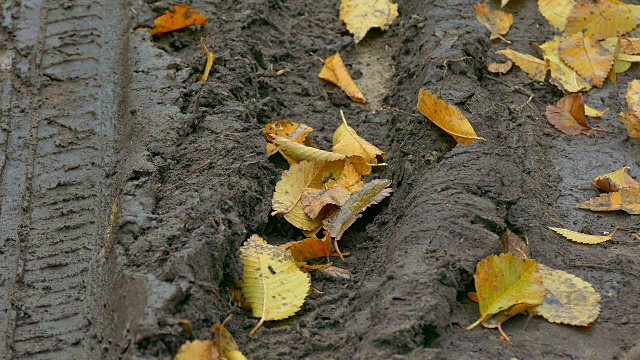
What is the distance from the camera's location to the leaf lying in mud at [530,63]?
8.98 feet

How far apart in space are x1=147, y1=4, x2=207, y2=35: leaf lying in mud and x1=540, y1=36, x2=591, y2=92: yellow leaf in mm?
1343

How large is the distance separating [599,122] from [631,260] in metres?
0.76

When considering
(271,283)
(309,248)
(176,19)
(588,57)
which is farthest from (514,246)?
(176,19)

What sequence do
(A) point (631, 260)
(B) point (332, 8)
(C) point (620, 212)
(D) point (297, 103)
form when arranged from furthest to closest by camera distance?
(B) point (332, 8), (D) point (297, 103), (C) point (620, 212), (A) point (631, 260)

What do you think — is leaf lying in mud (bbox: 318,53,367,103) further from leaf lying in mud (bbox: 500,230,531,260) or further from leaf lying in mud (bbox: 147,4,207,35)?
leaf lying in mud (bbox: 500,230,531,260)

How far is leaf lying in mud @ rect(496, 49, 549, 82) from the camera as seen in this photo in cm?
274

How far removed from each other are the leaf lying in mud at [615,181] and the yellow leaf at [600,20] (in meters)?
0.75

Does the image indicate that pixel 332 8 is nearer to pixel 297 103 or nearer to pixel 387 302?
pixel 297 103

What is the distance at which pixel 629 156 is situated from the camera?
249cm

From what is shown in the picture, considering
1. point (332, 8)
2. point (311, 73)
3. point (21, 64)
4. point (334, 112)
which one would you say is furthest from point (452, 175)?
point (21, 64)

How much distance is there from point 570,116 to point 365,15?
94 cm

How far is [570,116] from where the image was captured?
8.55 feet

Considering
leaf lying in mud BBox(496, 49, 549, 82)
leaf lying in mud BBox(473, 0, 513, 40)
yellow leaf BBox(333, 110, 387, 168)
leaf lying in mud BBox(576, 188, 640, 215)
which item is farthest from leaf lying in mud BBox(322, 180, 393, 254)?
leaf lying in mud BBox(473, 0, 513, 40)

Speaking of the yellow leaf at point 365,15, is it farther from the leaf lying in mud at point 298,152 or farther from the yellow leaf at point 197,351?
the yellow leaf at point 197,351
